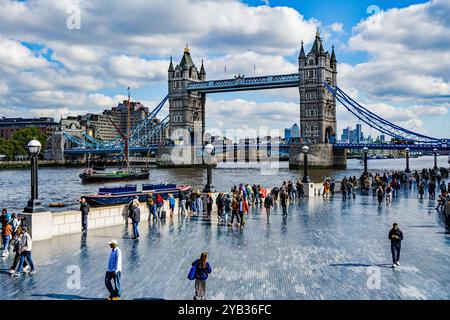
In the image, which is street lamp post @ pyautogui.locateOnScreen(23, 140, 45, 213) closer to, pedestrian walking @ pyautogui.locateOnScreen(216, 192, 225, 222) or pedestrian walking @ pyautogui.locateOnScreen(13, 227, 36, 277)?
pedestrian walking @ pyautogui.locateOnScreen(13, 227, 36, 277)

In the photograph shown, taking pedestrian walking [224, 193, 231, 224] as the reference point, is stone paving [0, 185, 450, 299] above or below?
below

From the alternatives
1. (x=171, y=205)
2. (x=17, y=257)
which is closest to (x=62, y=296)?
(x=17, y=257)

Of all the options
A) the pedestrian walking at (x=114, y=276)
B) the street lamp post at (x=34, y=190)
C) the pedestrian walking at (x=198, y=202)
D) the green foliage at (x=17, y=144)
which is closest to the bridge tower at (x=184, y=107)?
the green foliage at (x=17, y=144)

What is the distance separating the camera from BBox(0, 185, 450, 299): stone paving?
9.88 metres

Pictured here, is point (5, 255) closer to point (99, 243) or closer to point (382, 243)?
point (99, 243)

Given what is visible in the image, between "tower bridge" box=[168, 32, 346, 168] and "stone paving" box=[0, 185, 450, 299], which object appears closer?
"stone paving" box=[0, 185, 450, 299]

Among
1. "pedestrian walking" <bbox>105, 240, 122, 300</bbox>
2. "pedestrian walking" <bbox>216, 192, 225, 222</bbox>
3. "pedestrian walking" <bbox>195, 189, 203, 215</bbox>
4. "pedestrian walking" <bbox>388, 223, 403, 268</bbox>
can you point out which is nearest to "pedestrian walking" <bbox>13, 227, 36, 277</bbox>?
"pedestrian walking" <bbox>105, 240, 122, 300</bbox>

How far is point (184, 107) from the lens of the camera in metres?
129

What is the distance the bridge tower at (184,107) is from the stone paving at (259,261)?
110088 millimetres

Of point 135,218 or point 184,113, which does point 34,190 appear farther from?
point 184,113

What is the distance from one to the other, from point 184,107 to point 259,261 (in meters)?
119

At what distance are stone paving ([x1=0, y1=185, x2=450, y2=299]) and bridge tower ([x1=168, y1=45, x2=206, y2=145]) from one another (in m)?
110

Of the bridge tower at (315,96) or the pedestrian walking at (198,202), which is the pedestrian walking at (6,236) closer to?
the pedestrian walking at (198,202)
